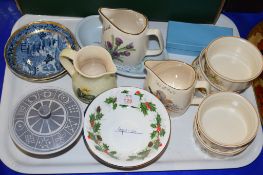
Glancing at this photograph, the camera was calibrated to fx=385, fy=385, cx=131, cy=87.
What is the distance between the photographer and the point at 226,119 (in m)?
0.87

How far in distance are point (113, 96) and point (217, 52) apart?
0.28 metres

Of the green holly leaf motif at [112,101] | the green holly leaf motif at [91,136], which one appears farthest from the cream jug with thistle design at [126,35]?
the green holly leaf motif at [91,136]

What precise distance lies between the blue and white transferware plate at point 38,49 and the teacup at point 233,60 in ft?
1.10

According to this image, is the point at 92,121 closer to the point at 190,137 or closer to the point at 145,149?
the point at 145,149

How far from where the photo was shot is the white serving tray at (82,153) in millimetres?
830

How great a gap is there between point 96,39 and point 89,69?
136 millimetres

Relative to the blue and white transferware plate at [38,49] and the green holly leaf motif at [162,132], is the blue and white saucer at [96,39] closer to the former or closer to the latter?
the blue and white transferware plate at [38,49]

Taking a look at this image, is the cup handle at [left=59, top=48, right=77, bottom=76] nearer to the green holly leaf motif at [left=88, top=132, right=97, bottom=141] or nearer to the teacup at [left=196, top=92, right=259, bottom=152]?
the green holly leaf motif at [left=88, top=132, right=97, bottom=141]

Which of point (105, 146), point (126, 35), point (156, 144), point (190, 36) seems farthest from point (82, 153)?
point (190, 36)

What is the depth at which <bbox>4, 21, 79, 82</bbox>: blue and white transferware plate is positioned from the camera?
927 mm

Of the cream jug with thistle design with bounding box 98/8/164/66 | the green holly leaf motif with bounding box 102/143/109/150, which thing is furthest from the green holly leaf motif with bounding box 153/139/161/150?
the cream jug with thistle design with bounding box 98/8/164/66

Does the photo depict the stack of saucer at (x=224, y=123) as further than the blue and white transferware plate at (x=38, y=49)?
No

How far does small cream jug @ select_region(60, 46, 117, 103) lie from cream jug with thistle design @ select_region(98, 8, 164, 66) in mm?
47

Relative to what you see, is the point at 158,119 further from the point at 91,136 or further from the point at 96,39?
the point at 96,39
